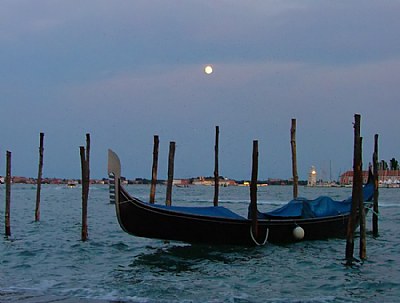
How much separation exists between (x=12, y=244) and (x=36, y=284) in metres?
5.72

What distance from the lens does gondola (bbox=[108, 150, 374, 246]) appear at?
41.4ft

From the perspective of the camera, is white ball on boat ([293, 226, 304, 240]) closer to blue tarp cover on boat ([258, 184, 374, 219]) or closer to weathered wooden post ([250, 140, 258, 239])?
blue tarp cover on boat ([258, 184, 374, 219])

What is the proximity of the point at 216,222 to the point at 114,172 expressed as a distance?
9.54 ft

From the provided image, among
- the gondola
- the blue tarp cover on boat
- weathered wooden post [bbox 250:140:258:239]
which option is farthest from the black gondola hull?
the blue tarp cover on boat

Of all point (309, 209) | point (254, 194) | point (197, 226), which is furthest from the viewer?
point (309, 209)

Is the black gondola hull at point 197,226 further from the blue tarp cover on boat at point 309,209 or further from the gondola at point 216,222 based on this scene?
the blue tarp cover on boat at point 309,209

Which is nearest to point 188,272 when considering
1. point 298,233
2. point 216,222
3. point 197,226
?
point 197,226

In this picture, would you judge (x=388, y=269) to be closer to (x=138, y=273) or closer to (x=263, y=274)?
(x=263, y=274)

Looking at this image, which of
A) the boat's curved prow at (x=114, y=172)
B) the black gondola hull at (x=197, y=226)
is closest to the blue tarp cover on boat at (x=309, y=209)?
the black gondola hull at (x=197, y=226)

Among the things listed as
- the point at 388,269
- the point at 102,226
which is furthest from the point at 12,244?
the point at 388,269

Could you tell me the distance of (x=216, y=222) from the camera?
13.6 metres

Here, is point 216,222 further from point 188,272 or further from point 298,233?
point 188,272

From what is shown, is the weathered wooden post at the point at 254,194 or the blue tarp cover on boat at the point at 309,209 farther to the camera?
the blue tarp cover on boat at the point at 309,209

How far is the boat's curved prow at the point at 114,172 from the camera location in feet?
37.9
